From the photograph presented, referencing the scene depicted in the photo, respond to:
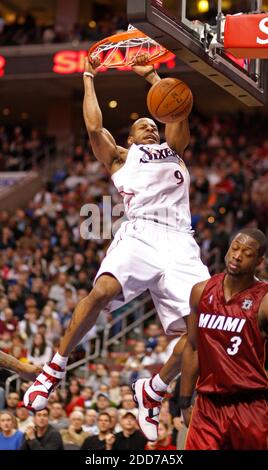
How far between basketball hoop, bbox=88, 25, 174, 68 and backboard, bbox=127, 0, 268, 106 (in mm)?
379

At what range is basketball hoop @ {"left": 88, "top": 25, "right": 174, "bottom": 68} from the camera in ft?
24.4

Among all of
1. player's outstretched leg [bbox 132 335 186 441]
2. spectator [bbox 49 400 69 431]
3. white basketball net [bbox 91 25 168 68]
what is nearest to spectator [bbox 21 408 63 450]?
spectator [bbox 49 400 69 431]

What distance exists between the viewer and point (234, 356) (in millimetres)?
5953

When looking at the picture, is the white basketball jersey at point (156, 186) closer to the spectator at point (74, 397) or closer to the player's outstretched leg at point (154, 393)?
the player's outstretched leg at point (154, 393)

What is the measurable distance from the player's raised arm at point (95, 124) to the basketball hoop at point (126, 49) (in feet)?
0.63

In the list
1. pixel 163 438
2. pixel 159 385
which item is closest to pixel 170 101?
pixel 159 385

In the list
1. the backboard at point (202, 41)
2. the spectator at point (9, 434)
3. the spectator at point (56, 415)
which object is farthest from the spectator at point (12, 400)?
the backboard at point (202, 41)

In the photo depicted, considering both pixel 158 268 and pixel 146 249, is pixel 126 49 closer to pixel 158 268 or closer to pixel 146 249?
pixel 146 249

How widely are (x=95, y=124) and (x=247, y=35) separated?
1.33 metres

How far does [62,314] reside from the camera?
50.0ft

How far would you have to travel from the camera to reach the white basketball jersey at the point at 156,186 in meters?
7.22

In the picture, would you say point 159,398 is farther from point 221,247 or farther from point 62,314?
point 221,247
